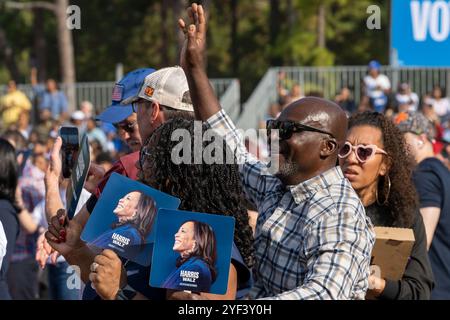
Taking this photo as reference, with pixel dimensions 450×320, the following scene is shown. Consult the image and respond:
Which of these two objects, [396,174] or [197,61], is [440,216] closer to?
[396,174]

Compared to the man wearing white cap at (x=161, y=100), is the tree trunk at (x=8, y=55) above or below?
above

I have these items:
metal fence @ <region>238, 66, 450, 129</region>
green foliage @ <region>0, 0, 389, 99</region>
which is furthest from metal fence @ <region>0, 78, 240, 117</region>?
green foliage @ <region>0, 0, 389, 99</region>

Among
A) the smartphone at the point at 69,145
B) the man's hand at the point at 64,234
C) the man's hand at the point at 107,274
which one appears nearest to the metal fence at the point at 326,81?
the smartphone at the point at 69,145

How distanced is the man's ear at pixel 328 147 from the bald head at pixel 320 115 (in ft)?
0.08

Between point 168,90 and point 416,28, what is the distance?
5646 millimetres

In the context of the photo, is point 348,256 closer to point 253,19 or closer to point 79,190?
point 79,190

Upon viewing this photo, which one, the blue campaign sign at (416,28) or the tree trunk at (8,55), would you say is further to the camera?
the tree trunk at (8,55)

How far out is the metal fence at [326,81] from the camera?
18484 mm

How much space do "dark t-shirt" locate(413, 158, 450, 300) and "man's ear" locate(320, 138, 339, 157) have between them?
6.47ft

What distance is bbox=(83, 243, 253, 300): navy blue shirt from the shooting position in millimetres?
3057

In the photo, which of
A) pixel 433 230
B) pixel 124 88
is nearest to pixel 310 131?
pixel 124 88

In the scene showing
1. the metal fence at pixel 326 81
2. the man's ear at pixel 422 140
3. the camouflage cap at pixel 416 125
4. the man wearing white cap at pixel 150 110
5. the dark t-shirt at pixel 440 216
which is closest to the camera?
the man wearing white cap at pixel 150 110

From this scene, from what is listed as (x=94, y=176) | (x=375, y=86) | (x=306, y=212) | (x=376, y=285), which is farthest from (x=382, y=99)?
(x=306, y=212)

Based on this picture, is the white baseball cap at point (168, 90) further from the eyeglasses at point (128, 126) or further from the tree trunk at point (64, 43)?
the tree trunk at point (64, 43)
